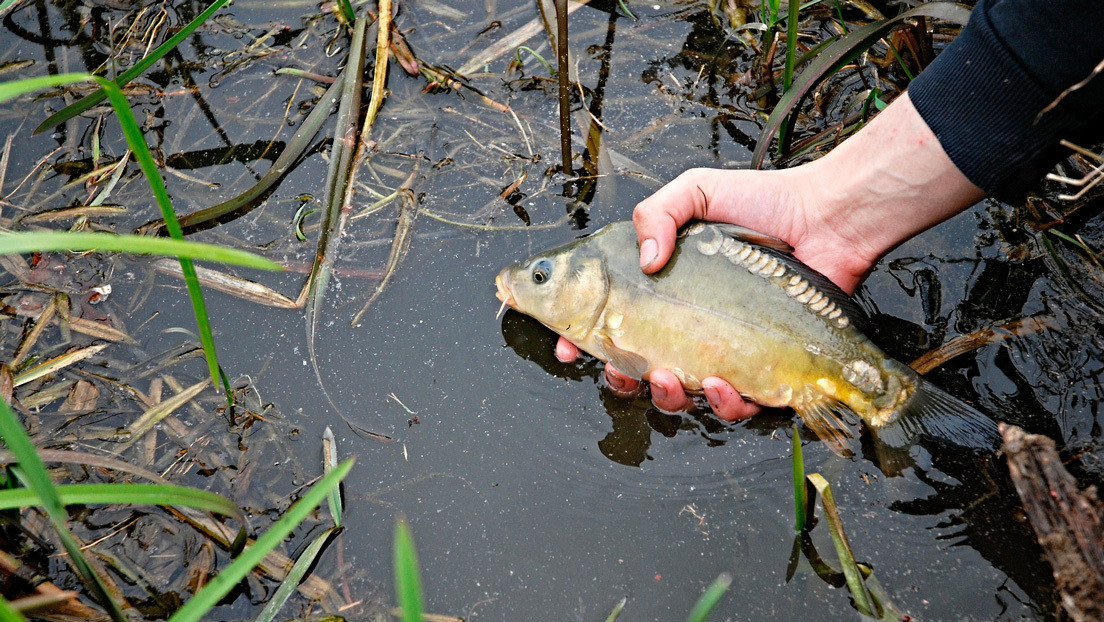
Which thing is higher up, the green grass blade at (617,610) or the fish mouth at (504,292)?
the fish mouth at (504,292)

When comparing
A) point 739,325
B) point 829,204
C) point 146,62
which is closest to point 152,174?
point 146,62

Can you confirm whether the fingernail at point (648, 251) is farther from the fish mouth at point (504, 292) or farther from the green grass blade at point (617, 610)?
the green grass blade at point (617, 610)

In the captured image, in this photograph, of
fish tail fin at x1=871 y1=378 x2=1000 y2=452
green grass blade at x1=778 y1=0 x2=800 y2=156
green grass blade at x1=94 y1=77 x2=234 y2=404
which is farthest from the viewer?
green grass blade at x1=778 y1=0 x2=800 y2=156

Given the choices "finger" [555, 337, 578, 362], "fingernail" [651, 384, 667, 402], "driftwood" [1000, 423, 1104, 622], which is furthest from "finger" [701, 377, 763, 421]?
"driftwood" [1000, 423, 1104, 622]

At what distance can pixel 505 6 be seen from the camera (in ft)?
13.7

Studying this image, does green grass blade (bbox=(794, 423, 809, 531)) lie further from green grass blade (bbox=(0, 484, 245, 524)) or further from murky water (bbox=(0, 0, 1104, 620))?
green grass blade (bbox=(0, 484, 245, 524))

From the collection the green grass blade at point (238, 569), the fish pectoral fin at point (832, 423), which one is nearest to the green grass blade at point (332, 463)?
the green grass blade at point (238, 569)

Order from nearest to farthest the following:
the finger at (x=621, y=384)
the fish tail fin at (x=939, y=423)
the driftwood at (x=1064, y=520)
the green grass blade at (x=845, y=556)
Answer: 1. the driftwood at (x=1064, y=520)
2. the green grass blade at (x=845, y=556)
3. the fish tail fin at (x=939, y=423)
4. the finger at (x=621, y=384)

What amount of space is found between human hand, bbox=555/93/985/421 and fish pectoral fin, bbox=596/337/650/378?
53mm

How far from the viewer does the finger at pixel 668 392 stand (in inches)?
113

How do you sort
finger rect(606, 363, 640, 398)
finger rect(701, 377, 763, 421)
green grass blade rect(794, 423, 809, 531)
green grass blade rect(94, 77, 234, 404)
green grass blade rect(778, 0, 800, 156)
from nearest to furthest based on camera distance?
green grass blade rect(94, 77, 234, 404)
green grass blade rect(794, 423, 809, 531)
finger rect(701, 377, 763, 421)
finger rect(606, 363, 640, 398)
green grass blade rect(778, 0, 800, 156)

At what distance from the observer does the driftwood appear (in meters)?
1.85

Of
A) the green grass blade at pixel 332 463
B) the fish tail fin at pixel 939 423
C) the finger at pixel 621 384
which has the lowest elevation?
the green grass blade at pixel 332 463

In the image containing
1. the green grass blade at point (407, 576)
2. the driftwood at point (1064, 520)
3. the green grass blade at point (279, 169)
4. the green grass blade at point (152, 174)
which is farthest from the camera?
the green grass blade at point (279, 169)
